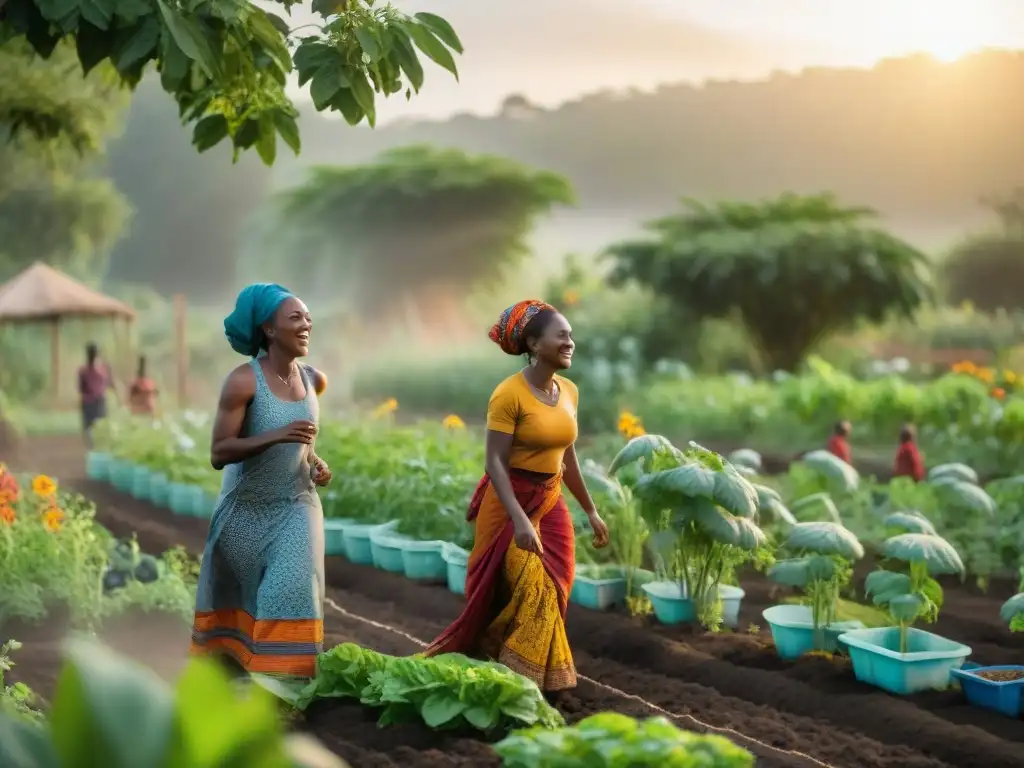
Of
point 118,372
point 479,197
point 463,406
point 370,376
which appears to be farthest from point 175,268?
point 463,406

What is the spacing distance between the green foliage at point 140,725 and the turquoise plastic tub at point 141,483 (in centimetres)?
940

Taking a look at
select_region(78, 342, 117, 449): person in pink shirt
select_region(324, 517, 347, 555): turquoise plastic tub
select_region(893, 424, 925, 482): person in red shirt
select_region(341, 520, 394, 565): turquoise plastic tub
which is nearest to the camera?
select_region(341, 520, 394, 565): turquoise plastic tub

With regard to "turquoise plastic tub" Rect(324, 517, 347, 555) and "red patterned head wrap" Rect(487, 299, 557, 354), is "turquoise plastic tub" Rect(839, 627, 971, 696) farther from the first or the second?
"turquoise plastic tub" Rect(324, 517, 347, 555)

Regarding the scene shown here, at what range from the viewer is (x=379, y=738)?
13.6 feet

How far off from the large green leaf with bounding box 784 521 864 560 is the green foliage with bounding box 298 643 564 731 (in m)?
1.40

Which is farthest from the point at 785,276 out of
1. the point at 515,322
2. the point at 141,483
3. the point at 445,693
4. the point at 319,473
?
the point at 445,693

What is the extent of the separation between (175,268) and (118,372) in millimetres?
16211

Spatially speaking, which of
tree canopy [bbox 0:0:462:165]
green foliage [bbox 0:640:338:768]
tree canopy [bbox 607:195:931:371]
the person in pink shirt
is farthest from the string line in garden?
tree canopy [bbox 607:195:931:371]

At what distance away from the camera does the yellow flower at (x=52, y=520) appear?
6066mm

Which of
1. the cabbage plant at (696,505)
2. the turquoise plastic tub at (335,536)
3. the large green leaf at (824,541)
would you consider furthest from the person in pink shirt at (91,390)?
the large green leaf at (824,541)

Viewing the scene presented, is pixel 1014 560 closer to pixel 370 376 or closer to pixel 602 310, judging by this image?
pixel 602 310

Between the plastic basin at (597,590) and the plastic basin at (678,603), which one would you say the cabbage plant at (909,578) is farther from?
the plastic basin at (597,590)

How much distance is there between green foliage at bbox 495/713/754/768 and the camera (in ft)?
9.00

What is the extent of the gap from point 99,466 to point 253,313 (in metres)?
8.22
